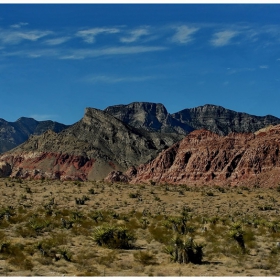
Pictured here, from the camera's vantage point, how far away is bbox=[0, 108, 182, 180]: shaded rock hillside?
156125 millimetres

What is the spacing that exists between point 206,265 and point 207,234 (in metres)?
9.04

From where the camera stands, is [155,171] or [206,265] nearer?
[206,265]

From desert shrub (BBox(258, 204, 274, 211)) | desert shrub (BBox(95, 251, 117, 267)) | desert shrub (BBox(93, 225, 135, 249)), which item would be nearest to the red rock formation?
desert shrub (BBox(258, 204, 274, 211))

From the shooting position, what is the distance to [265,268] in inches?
661

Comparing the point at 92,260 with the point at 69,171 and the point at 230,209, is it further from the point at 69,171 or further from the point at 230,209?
the point at 69,171

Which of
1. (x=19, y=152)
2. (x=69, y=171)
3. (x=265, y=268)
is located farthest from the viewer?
(x=19, y=152)

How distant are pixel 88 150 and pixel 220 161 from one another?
7294 centimetres

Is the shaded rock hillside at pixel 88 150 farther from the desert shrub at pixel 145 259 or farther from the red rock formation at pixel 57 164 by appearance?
the desert shrub at pixel 145 259

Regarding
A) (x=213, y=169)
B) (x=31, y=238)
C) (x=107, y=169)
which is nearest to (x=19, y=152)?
(x=107, y=169)

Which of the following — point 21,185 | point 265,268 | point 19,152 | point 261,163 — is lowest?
point 265,268

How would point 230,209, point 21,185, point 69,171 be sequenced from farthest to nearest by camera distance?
point 69,171
point 21,185
point 230,209

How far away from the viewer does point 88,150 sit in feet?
543

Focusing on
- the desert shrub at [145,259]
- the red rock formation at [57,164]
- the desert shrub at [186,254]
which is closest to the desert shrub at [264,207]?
the desert shrub at [186,254]

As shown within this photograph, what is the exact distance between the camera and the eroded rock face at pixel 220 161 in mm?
92500
